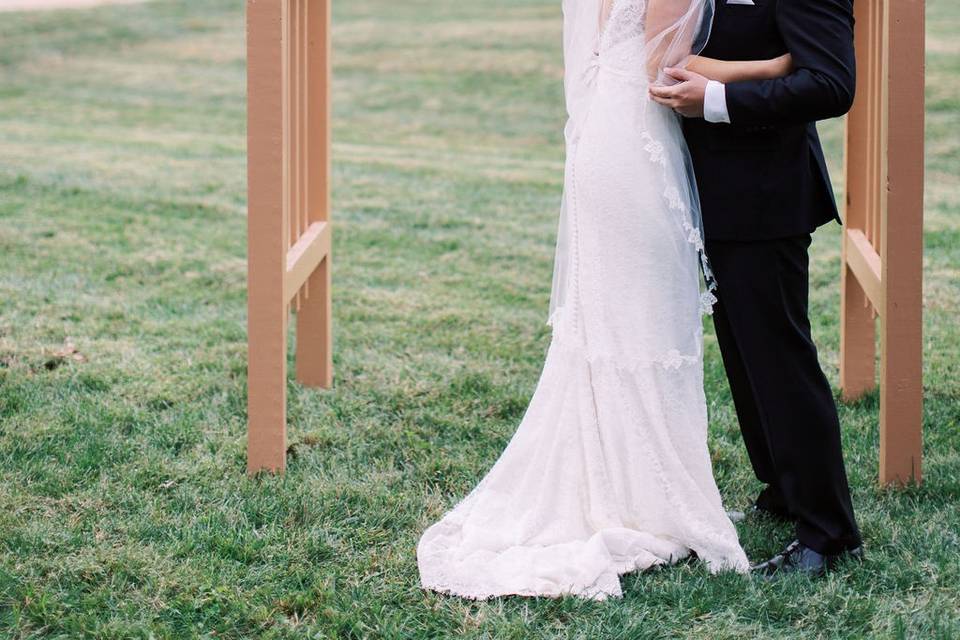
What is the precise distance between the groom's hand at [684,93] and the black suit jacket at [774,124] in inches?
3.4

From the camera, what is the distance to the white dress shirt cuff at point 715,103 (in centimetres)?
317

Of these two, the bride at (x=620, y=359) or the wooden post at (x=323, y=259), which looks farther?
the wooden post at (x=323, y=259)

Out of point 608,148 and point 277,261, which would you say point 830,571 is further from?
point 277,261

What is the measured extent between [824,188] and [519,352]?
2771 mm

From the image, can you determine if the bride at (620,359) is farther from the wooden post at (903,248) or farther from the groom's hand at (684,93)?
the wooden post at (903,248)

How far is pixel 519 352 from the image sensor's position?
5.93 m

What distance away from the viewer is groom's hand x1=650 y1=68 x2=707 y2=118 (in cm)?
321

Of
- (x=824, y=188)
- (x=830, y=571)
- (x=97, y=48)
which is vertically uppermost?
(x=97, y=48)

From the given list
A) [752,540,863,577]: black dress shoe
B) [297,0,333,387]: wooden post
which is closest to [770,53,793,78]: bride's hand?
[752,540,863,577]: black dress shoe

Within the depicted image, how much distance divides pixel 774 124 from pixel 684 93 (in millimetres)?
268

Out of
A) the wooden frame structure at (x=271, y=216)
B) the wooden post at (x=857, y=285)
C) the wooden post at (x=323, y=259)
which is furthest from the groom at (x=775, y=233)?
the wooden post at (x=323, y=259)

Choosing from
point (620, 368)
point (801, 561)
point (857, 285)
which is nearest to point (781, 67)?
point (620, 368)

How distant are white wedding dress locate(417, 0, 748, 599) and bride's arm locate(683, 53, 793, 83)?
7.5 inches

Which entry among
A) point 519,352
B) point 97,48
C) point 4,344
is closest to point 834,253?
point 519,352
